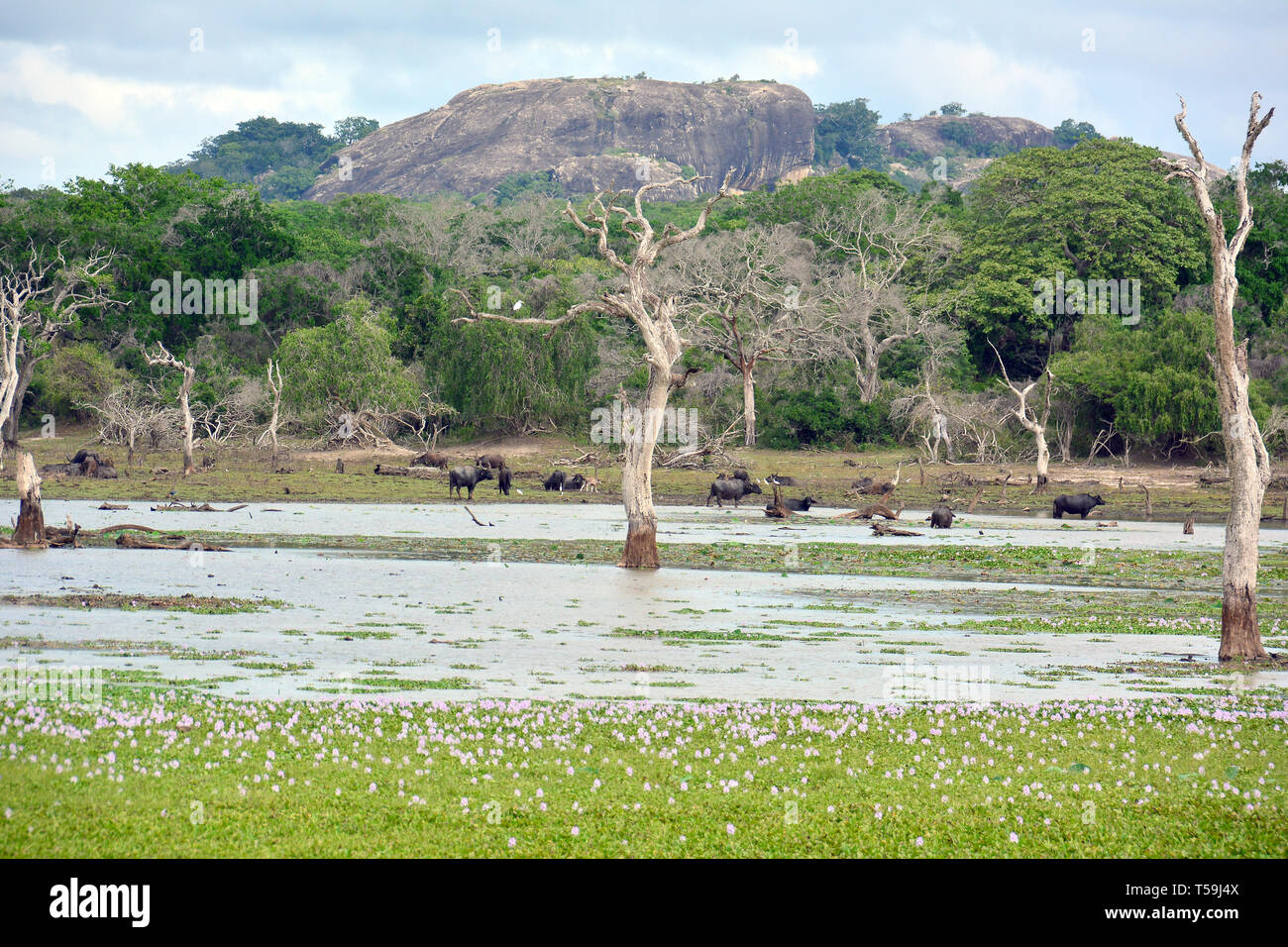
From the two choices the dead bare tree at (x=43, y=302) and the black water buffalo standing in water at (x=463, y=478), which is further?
the dead bare tree at (x=43, y=302)

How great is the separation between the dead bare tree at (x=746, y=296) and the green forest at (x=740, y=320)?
233mm

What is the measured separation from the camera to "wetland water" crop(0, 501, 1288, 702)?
1619 cm

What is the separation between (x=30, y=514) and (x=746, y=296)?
135 ft

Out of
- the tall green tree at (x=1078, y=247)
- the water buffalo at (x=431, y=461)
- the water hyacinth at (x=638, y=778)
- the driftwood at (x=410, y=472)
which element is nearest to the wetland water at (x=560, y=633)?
the water hyacinth at (x=638, y=778)

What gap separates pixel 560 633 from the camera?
2047 cm

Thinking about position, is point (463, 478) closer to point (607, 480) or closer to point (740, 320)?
point (607, 480)

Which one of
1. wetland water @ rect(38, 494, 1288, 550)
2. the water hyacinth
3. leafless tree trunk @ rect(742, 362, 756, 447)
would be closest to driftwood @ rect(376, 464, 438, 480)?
A: wetland water @ rect(38, 494, 1288, 550)

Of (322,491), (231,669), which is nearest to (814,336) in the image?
(322,491)

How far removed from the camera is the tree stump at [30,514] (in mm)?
29139

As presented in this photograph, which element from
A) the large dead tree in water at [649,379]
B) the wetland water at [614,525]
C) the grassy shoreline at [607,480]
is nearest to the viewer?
the large dead tree in water at [649,379]

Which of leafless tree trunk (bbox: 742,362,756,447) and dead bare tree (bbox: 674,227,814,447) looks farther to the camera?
dead bare tree (bbox: 674,227,814,447)

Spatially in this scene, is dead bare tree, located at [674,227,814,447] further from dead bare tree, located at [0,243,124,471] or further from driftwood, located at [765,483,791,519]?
dead bare tree, located at [0,243,124,471]

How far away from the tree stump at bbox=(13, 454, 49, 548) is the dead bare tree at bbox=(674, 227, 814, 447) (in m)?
37.4

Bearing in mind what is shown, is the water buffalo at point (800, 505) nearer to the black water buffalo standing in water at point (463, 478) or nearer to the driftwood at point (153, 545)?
the black water buffalo standing in water at point (463, 478)
